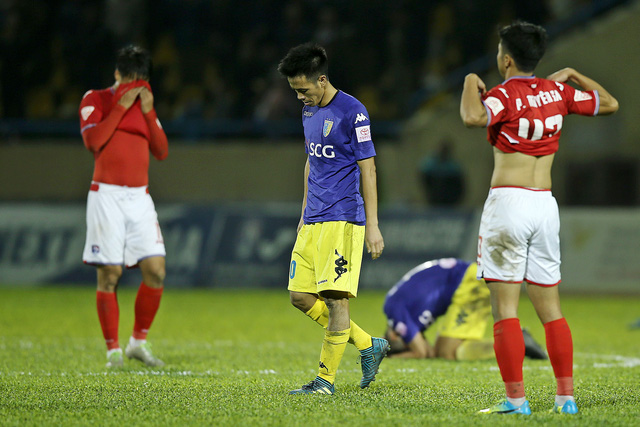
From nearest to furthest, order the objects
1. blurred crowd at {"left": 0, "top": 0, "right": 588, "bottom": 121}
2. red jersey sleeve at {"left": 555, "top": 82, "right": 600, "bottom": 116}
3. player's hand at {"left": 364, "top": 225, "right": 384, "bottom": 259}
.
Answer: red jersey sleeve at {"left": 555, "top": 82, "right": 600, "bottom": 116} < player's hand at {"left": 364, "top": 225, "right": 384, "bottom": 259} < blurred crowd at {"left": 0, "top": 0, "right": 588, "bottom": 121}

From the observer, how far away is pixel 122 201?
6.60 metres

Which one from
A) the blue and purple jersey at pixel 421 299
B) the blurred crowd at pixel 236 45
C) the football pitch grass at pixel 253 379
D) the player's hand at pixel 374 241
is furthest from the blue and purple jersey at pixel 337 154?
the blurred crowd at pixel 236 45

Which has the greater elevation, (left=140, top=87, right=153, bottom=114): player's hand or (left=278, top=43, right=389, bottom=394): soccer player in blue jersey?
(left=140, top=87, right=153, bottom=114): player's hand

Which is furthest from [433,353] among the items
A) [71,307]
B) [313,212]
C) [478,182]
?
[478,182]

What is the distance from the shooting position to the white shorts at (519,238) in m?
4.50

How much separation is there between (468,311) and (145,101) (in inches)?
127

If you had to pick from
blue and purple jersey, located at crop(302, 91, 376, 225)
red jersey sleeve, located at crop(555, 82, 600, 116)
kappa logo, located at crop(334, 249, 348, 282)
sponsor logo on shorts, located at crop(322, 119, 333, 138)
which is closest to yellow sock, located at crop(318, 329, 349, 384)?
kappa logo, located at crop(334, 249, 348, 282)

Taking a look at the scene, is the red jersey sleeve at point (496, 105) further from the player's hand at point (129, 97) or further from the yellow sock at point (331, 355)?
the player's hand at point (129, 97)

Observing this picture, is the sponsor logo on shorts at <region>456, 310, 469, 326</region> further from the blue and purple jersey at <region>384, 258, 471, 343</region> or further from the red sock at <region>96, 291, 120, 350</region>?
the red sock at <region>96, 291, 120, 350</region>

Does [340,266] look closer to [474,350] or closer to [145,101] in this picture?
[145,101]

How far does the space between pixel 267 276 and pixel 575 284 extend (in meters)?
4.89

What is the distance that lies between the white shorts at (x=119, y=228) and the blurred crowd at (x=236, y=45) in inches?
398

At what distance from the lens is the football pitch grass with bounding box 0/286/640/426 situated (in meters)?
4.43

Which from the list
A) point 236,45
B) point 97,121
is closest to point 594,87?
point 97,121
